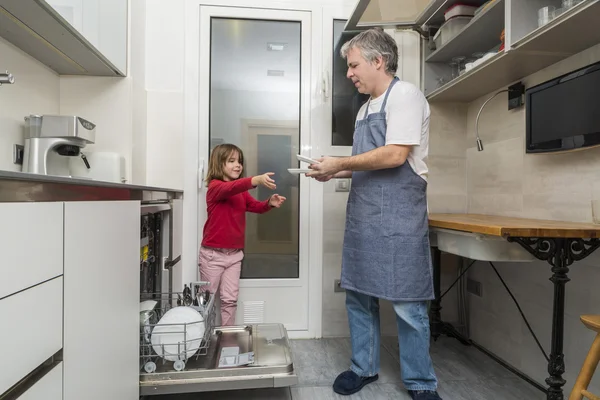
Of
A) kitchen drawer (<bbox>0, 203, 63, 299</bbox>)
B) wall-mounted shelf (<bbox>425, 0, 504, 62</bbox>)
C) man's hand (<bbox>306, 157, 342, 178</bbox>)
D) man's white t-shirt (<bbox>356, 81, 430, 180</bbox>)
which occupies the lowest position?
kitchen drawer (<bbox>0, 203, 63, 299</bbox>)

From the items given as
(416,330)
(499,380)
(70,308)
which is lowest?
(499,380)

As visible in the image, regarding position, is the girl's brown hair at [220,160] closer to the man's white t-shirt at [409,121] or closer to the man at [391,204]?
the man at [391,204]

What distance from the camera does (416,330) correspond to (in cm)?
142

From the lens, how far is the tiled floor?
1510 millimetres

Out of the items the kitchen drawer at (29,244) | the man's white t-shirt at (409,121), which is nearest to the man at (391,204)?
the man's white t-shirt at (409,121)

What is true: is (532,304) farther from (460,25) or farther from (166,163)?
(166,163)

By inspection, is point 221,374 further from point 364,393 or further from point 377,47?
point 377,47

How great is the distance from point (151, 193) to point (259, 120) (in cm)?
97

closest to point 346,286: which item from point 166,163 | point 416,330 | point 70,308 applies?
point 416,330

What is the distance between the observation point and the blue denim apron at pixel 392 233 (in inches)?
55.1

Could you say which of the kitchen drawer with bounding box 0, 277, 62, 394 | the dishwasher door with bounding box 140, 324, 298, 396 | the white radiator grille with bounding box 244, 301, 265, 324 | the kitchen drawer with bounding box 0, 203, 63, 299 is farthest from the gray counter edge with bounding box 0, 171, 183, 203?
the white radiator grille with bounding box 244, 301, 265, 324

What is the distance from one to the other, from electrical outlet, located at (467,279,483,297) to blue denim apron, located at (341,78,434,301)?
2.78 ft

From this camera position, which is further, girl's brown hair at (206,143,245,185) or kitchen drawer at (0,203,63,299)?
girl's brown hair at (206,143,245,185)

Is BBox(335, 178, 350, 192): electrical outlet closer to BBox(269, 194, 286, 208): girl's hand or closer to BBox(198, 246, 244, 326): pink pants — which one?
BBox(269, 194, 286, 208): girl's hand
